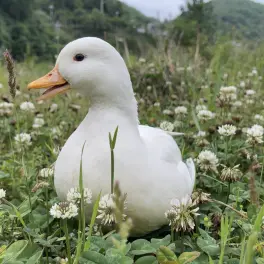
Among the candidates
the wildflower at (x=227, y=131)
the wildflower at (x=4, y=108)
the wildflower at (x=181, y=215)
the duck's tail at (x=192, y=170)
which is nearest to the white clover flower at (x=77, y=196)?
the wildflower at (x=181, y=215)

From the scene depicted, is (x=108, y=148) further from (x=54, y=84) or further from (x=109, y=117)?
(x=54, y=84)

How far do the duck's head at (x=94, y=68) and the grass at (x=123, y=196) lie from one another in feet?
0.55

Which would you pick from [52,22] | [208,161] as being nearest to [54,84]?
[208,161]

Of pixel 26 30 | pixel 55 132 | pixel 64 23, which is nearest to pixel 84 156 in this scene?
pixel 55 132

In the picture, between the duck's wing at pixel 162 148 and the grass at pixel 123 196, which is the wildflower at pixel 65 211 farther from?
the duck's wing at pixel 162 148

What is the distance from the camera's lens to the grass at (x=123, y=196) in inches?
41.4

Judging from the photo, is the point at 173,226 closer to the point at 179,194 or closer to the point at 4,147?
the point at 179,194

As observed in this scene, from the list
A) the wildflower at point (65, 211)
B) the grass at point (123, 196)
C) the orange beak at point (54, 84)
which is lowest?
the grass at point (123, 196)

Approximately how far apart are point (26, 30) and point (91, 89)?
2575cm

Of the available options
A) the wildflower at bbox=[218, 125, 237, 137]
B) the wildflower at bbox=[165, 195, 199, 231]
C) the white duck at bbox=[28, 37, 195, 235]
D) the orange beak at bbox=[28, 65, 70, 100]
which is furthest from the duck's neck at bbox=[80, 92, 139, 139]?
the wildflower at bbox=[218, 125, 237, 137]

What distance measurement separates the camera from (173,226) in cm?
117

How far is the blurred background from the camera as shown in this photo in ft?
12.2

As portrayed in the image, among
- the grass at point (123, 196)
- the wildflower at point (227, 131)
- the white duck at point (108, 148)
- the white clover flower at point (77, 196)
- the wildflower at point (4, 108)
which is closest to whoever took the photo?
the grass at point (123, 196)

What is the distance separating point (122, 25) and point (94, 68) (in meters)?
17.1
